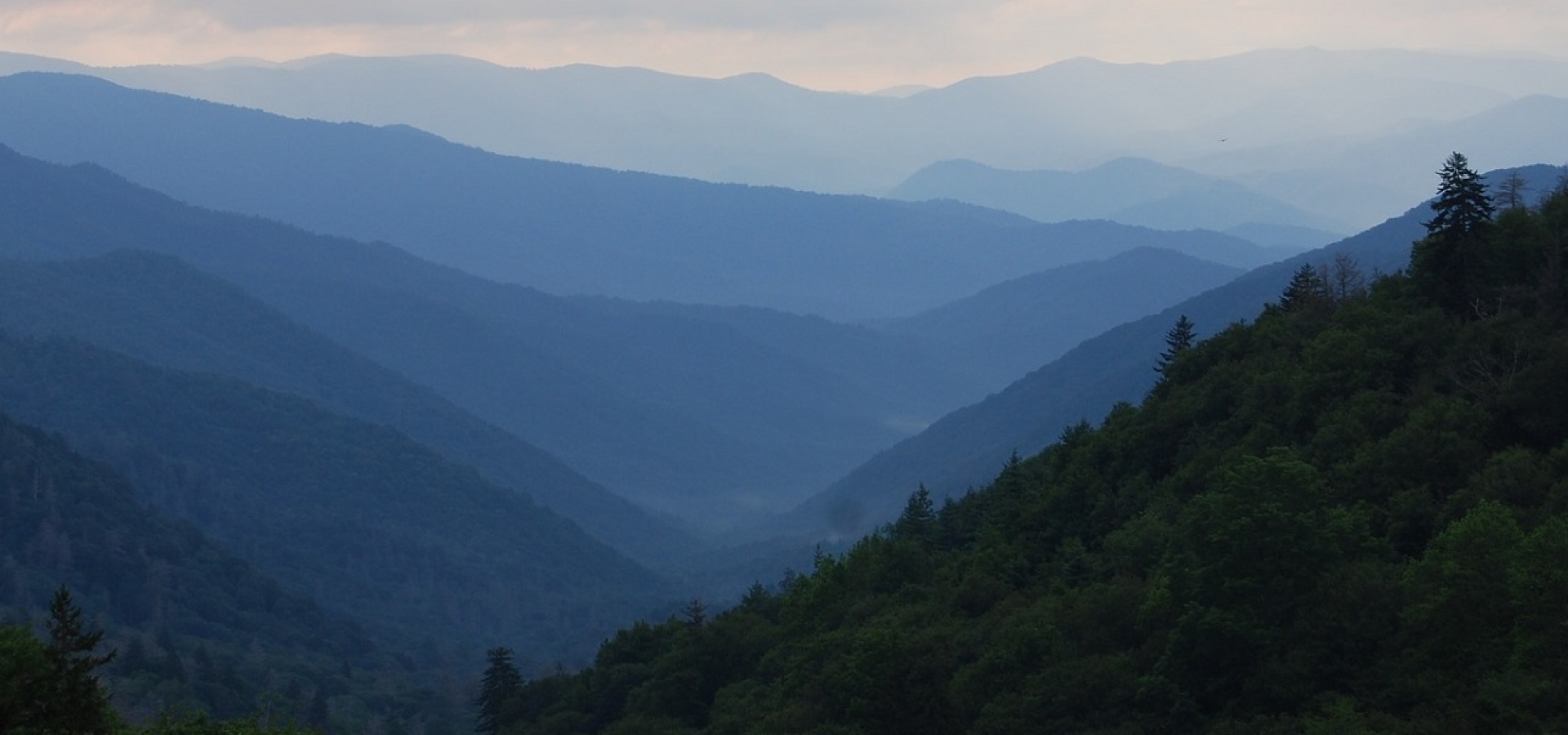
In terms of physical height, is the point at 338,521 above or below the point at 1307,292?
above

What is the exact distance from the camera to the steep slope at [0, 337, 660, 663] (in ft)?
552

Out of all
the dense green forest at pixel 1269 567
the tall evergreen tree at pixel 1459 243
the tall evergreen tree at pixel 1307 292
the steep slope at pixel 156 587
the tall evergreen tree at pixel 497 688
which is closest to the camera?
the dense green forest at pixel 1269 567

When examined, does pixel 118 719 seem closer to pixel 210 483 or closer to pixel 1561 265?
pixel 1561 265

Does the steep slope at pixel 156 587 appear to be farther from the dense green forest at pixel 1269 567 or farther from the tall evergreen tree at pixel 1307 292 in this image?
the tall evergreen tree at pixel 1307 292

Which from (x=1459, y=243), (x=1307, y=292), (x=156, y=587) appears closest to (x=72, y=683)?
(x=1459, y=243)

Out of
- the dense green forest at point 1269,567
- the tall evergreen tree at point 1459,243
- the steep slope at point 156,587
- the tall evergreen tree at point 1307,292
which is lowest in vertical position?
the dense green forest at point 1269,567

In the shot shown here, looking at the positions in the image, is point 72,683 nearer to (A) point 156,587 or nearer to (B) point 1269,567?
(B) point 1269,567

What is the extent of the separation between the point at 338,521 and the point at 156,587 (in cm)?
5777

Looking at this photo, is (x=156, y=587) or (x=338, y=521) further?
(x=338, y=521)

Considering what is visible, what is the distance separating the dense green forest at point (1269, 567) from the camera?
96.6ft

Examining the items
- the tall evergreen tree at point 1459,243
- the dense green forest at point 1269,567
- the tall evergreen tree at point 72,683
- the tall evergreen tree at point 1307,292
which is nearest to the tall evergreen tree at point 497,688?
the dense green forest at point 1269,567

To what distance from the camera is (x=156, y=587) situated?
128m

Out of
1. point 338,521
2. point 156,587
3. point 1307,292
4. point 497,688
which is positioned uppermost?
point 338,521

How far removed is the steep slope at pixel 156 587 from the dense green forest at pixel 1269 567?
206 feet
